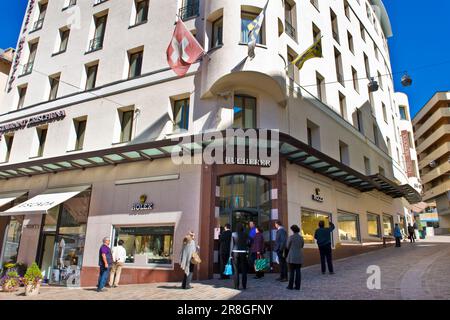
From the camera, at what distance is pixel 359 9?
27.0 metres

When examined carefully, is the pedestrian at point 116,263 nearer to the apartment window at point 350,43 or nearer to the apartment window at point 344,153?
the apartment window at point 344,153

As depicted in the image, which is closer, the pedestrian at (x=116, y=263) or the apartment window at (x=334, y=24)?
the pedestrian at (x=116, y=263)

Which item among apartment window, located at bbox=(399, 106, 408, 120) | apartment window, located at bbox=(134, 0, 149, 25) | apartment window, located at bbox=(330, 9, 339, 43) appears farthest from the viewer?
apartment window, located at bbox=(399, 106, 408, 120)

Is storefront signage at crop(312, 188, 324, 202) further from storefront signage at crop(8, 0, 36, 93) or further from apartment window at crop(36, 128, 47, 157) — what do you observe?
storefront signage at crop(8, 0, 36, 93)

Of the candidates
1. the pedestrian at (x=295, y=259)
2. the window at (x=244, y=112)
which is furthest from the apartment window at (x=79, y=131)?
the pedestrian at (x=295, y=259)

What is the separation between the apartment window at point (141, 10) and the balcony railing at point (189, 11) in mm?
2552

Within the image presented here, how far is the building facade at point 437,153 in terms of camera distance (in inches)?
2073

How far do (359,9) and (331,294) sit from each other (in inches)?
1009

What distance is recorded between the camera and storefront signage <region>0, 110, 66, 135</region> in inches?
723

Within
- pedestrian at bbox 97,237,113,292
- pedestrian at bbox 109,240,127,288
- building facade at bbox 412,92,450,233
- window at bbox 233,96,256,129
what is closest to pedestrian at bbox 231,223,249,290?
pedestrian at bbox 97,237,113,292

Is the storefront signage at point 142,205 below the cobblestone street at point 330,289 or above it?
above

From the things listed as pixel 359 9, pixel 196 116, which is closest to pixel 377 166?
pixel 359 9

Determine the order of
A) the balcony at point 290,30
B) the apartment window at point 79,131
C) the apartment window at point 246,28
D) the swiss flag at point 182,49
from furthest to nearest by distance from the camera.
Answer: the apartment window at point 79,131
the balcony at point 290,30
the apartment window at point 246,28
the swiss flag at point 182,49

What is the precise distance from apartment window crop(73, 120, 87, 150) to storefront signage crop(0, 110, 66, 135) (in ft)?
2.96
